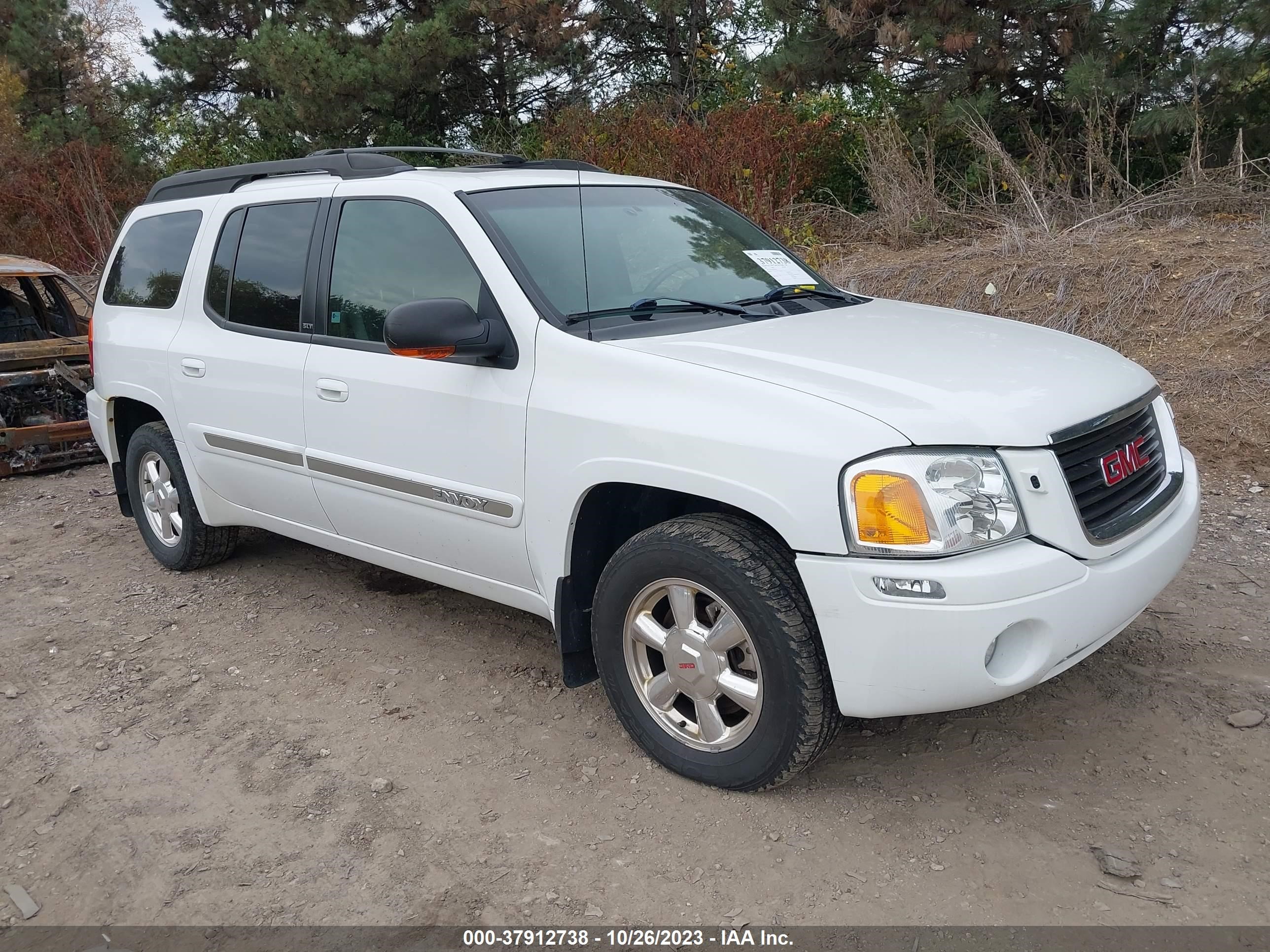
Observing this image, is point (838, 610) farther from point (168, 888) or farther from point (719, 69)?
point (719, 69)

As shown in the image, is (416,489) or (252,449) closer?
(416,489)

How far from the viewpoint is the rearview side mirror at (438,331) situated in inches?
125

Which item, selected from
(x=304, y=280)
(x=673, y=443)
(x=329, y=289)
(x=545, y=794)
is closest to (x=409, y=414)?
(x=329, y=289)

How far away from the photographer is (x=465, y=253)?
3.58 metres

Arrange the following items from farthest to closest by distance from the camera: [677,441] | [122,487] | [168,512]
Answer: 1. [122,487]
2. [168,512]
3. [677,441]

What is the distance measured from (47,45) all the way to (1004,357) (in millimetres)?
26687

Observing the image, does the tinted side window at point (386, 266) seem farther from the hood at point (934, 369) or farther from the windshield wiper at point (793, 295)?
the windshield wiper at point (793, 295)

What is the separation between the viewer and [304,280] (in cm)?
416

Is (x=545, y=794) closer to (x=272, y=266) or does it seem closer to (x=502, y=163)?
(x=272, y=266)

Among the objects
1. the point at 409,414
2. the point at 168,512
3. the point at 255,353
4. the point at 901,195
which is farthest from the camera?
the point at 901,195

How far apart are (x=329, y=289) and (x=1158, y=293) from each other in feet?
19.4

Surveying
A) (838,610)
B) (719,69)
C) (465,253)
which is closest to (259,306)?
(465,253)

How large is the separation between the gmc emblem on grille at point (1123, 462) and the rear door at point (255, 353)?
9.40ft

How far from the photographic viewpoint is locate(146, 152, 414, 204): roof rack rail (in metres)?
4.10
